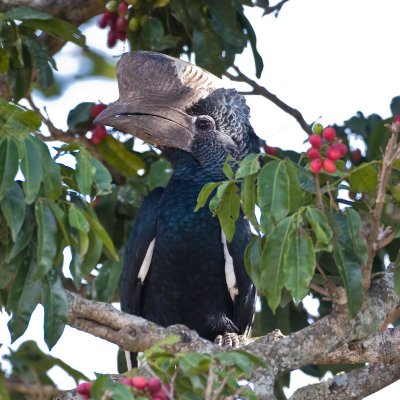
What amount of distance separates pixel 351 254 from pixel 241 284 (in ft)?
5.39

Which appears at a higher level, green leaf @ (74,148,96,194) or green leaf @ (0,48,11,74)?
green leaf @ (0,48,11,74)

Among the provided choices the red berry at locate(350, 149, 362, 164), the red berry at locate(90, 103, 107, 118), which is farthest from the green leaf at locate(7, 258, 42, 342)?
the red berry at locate(350, 149, 362, 164)

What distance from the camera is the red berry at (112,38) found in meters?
6.28

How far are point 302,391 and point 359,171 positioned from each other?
955 millimetres

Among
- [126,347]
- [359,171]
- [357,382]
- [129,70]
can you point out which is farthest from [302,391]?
[129,70]

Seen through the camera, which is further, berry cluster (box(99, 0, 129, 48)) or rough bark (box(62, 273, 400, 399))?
berry cluster (box(99, 0, 129, 48))

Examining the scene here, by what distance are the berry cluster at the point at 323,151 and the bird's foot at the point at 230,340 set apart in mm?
1330

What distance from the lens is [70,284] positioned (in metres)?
6.24

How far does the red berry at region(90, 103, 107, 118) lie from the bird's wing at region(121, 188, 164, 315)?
2.66ft

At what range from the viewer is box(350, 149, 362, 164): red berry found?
650cm

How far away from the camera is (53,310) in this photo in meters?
4.14

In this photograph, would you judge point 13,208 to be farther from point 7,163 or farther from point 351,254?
point 351,254

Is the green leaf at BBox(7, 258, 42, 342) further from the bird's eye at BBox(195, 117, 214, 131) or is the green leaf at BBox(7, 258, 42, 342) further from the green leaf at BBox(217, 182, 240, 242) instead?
the bird's eye at BBox(195, 117, 214, 131)

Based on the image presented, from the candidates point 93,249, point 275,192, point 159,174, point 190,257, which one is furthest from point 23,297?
point 159,174
